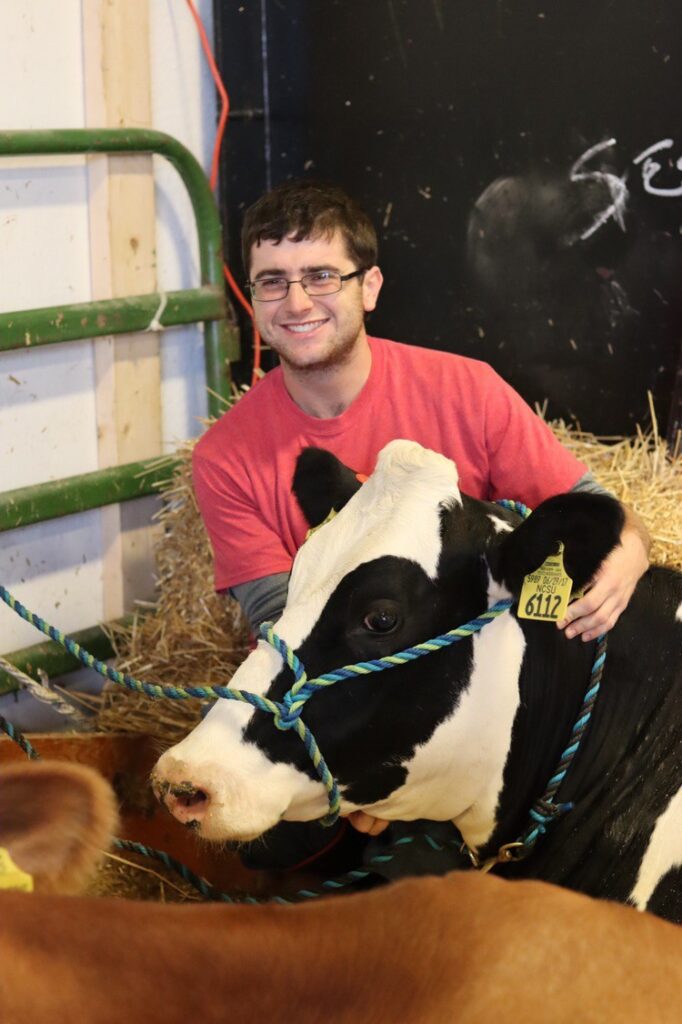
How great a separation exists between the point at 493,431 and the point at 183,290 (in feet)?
5.17

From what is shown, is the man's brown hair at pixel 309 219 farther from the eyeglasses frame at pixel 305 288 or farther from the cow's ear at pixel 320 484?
the cow's ear at pixel 320 484

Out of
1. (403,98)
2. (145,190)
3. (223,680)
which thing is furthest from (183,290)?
(223,680)

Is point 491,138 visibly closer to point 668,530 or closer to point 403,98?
point 403,98

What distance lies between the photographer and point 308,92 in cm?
404

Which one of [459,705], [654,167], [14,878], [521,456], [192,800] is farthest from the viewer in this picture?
[654,167]

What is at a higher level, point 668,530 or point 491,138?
point 491,138

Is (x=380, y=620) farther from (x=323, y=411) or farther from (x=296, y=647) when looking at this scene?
(x=323, y=411)

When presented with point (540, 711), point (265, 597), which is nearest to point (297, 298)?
point (265, 597)

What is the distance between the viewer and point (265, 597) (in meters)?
2.71

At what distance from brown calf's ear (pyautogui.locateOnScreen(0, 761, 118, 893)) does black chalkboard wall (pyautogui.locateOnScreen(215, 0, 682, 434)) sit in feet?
8.10

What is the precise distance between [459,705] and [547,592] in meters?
0.24

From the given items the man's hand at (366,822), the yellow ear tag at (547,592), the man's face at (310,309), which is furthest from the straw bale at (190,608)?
the yellow ear tag at (547,592)

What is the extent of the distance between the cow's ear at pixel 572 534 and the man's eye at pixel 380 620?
0.69ft

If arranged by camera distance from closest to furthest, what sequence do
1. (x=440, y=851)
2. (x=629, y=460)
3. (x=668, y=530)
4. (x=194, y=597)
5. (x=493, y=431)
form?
(x=440, y=851) → (x=493, y=431) → (x=668, y=530) → (x=629, y=460) → (x=194, y=597)
